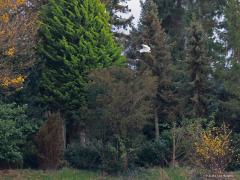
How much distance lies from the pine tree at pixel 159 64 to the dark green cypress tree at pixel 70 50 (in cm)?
162

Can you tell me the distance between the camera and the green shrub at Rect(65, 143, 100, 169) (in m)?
26.7

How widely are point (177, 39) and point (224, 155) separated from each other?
17077 millimetres

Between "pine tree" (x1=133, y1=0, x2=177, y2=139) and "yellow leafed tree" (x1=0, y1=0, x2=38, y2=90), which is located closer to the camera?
"yellow leafed tree" (x1=0, y1=0, x2=38, y2=90)

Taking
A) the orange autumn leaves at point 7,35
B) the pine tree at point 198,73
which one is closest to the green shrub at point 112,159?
the orange autumn leaves at point 7,35

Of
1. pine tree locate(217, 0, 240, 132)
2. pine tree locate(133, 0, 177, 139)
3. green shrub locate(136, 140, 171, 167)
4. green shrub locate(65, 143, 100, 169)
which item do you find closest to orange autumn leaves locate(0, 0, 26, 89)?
green shrub locate(65, 143, 100, 169)

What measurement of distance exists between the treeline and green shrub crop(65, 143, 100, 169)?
0.16 feet

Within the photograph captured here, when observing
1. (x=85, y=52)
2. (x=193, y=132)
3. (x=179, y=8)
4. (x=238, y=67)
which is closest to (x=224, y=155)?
(x=193, y=132)

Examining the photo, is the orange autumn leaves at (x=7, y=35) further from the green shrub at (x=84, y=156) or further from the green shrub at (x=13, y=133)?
the green shrub at (x=84, y=156)

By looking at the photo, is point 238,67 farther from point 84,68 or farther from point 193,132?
point 84,68

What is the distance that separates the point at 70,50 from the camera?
29234mm

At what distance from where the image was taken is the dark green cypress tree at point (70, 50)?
94.9 ft

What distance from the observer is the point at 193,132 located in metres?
26.2

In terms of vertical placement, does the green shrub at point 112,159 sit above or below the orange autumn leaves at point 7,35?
below

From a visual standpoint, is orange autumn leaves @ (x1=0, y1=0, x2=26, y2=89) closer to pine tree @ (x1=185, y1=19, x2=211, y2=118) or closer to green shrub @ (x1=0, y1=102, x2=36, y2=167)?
green shrub @ (x1=0, y1=102, x2=36, y2=167)
